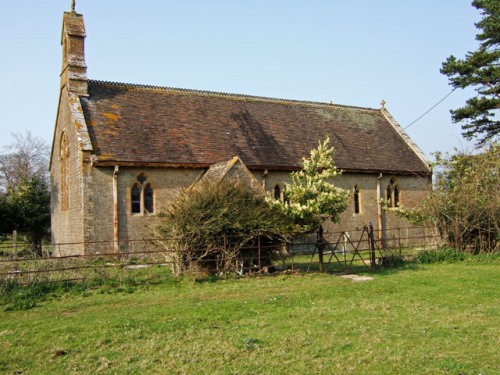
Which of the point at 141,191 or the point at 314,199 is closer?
the point at 314,199

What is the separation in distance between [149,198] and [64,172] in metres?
5.51

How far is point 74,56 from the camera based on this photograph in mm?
25188

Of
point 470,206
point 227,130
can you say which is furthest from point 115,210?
point 470,206

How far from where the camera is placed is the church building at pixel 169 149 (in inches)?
889

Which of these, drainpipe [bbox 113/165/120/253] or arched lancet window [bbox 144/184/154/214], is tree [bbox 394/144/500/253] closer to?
arched lancet window [bbox 144/184/154/214]

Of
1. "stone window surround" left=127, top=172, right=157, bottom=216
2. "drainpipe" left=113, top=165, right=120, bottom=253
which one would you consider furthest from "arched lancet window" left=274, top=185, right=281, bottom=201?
"drainpipe" left=113, top=165, right=120, bottom=253

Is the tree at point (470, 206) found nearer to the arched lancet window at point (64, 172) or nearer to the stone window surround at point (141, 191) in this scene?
the stone window surround at point (141, 191)

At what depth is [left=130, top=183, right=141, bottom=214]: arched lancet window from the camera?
23.2 m

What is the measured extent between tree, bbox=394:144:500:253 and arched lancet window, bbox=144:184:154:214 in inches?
469

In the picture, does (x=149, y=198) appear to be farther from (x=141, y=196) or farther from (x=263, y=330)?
(x=263, y=330)

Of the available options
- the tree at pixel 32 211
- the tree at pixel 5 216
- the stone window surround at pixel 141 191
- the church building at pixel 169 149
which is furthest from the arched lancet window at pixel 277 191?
the tree at pixel 5 216

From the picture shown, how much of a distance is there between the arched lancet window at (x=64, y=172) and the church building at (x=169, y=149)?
2.0 inches

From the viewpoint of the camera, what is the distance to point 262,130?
2877 cm

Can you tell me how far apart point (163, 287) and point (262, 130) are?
50.2ft
